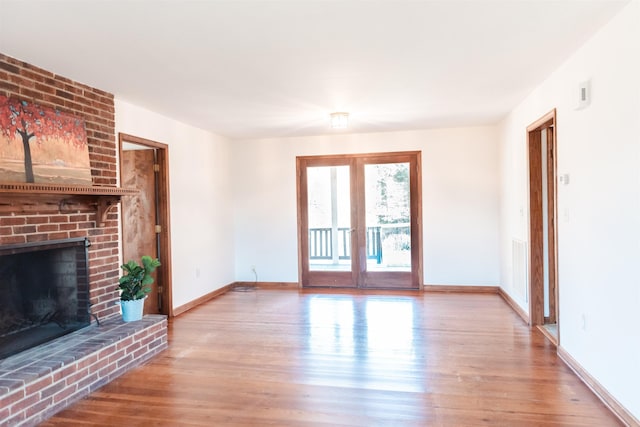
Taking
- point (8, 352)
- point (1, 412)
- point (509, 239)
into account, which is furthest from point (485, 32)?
point (8, 352)

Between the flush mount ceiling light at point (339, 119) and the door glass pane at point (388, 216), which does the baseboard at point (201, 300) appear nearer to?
the door glass pane at point (388, 216)

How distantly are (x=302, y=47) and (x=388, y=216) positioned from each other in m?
3.59

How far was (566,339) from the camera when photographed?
311cm

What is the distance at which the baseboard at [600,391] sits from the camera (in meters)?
2.20

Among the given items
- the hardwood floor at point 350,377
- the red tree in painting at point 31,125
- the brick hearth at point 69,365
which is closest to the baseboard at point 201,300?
the hardwood floor at point 350,377

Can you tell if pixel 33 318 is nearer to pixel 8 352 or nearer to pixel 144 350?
pixel 8 352

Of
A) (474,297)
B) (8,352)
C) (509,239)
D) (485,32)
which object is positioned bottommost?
(474,297)

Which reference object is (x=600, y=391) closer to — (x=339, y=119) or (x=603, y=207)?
(x=603, y=207)

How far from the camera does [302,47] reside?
262 cm

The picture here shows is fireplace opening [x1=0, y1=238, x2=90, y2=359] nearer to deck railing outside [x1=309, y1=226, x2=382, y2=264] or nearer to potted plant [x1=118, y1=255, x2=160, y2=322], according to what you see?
potted plant [x1=118, y1=255, x2=160, y2=322]

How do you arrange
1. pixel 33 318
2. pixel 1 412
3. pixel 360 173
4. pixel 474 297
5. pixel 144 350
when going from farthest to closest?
pixel 360 173 → pixel 474 297 → pixel 144 350 → pixel 33 318 → pixel 1 412

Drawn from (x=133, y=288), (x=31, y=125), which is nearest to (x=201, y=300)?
(x=133, y=288)

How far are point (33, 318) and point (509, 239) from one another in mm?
4833

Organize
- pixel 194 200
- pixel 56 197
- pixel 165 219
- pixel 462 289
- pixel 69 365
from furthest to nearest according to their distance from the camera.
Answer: pixel 462 289 → pixel 194 200 → pixel 165 219 → pixel 56 197 → pixel 69 365
